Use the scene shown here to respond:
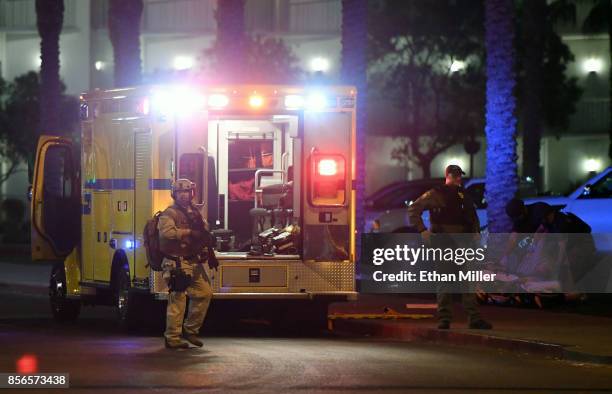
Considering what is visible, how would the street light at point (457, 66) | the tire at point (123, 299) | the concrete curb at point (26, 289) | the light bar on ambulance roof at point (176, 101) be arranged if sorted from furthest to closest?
1. the street light at point (457, 66)
2. the concrete curb at point (26, 289)
3. the tire at point (123, 299)
4. the light bar on ambulance roof at point (176, 101)

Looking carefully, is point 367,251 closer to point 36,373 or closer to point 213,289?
point 213,289

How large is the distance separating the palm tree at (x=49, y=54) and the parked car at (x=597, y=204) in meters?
17.0

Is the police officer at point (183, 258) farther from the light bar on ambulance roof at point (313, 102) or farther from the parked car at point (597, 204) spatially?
the parked car at point (597, 204)

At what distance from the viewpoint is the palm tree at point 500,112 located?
2400cm

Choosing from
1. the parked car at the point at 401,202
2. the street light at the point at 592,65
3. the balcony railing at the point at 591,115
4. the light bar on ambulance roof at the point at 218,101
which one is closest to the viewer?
the light bar on ambulance roof at the point at 218,101

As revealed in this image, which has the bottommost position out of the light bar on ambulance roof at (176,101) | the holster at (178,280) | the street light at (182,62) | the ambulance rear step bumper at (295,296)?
the ambulance rear step bumper at (295,296)

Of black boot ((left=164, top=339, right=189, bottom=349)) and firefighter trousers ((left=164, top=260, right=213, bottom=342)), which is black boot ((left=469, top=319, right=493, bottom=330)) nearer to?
firefighter trousers ((left=164, top=260, right=213, bottom=342))

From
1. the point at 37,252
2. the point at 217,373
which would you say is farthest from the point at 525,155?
the point at 217,373

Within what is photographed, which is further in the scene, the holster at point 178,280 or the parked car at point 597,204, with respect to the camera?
the parked car at point 597,204

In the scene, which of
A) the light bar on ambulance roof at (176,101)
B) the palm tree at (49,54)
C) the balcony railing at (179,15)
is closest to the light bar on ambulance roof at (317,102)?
the light bar on ambulance roof at (176,101)

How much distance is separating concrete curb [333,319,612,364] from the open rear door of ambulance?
12.6 ft

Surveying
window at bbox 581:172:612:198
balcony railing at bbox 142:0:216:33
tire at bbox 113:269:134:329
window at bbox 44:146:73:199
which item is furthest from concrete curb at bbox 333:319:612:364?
balcony railing at bbox 142:0:216:33

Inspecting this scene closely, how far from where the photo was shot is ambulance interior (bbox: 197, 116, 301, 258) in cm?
1761

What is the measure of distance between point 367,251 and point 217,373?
13445mm
